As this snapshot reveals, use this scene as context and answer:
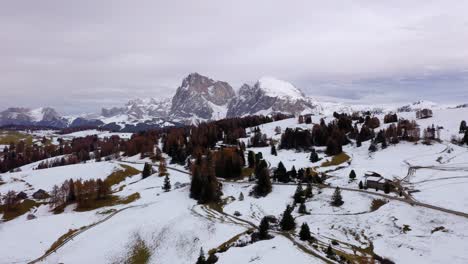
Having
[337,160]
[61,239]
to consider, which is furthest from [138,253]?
[337,160]

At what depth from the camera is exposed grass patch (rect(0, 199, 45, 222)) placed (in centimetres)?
11212

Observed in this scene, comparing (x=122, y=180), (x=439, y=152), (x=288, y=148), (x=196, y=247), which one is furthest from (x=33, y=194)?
(x=439, y=152)

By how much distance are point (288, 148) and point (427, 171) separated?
75822 mm

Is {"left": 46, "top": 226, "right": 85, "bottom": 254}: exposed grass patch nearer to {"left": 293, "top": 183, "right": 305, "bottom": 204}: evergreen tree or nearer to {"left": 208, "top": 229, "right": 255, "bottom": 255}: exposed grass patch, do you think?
{"left": 208, "top": 229, "right": 255, "bottom": 255}: exposed grass patch

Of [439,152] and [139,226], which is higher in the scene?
[439,152]

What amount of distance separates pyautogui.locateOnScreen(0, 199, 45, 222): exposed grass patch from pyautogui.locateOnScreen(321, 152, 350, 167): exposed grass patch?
113558 millimetres

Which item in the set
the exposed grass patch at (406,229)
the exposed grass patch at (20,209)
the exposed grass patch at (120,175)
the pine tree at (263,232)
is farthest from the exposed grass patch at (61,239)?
the exposed grass patch at (406,229)

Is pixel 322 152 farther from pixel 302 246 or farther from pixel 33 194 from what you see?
pixel 33 194

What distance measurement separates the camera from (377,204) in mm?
82250

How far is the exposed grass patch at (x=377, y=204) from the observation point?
80.1m

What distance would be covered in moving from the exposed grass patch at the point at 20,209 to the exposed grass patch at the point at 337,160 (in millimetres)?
113558

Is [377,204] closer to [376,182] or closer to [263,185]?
[376,182]

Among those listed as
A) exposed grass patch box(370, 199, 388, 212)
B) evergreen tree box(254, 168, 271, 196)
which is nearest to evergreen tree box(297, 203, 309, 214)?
exposed grass patch box(370, 199, 388, 212)

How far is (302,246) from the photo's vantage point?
60.5 metres
